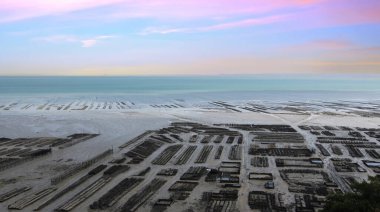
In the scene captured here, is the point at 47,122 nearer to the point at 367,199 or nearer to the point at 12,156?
the point at 12,156

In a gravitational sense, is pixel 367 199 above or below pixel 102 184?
above

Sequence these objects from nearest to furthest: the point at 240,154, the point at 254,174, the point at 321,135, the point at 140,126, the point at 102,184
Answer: the point at 102,184, the point at 254,174, the point at 240,154, the point at 321,135, the point at 140,126

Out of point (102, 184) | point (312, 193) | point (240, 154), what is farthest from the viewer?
point (240, 154)

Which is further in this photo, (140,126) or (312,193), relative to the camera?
(140,126)

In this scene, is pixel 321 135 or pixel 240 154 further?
pixel 321 135

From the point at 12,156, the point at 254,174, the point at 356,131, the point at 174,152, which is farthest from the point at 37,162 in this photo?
the point at 356,131

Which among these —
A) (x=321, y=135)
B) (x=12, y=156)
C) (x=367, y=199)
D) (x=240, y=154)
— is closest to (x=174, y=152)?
(x=240, y=154)

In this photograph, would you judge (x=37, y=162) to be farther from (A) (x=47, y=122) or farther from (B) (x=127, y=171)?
(A) (x=47, y=122)

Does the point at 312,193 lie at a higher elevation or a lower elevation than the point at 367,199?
lower

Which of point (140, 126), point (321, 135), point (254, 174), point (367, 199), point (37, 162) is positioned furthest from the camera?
point (140, 126)

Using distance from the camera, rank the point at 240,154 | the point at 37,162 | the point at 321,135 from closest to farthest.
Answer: the point at 37,162 < the point at 240,154 < the point at 321,135
